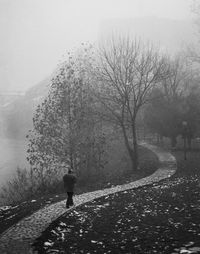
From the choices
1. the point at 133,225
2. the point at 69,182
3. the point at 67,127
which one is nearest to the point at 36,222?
the point at 69,182

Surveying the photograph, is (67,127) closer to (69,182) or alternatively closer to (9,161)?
(69,182)

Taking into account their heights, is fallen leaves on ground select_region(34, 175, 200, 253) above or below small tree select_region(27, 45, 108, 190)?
below

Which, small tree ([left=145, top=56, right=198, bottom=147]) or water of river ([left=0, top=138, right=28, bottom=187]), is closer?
small tree ([left=145, top=56, right=198, bottom=147])

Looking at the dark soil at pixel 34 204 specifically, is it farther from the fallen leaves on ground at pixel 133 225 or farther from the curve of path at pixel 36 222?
the fallen leaves on ground at pixel 133 225

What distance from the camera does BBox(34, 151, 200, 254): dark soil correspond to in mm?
11758

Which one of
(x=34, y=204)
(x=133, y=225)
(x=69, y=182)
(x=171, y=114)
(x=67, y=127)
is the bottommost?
(x=34, y=204)

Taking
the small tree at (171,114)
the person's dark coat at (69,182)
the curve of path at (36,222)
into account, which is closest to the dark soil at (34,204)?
the curve of path at (36,222)

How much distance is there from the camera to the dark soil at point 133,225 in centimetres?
1176

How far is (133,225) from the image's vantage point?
1427cm

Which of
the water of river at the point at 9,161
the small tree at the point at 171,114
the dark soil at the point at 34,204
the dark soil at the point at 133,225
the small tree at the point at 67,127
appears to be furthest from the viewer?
the water of river at the point at 9,161

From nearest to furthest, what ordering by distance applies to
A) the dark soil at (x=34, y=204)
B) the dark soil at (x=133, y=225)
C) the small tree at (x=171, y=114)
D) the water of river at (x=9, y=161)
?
the dark soil at (x=133, y=225) → the dark soil at (x=34, y=204) → the small tree at (x=171, y=114) → the water of river at (x=9, y=161)

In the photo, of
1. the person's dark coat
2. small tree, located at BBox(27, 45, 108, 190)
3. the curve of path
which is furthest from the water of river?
the person's dark coat

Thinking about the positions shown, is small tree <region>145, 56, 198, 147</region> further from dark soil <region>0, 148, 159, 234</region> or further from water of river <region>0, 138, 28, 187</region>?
water of river <region>0, 138, 28, 187</region>

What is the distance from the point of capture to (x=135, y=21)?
628ft
